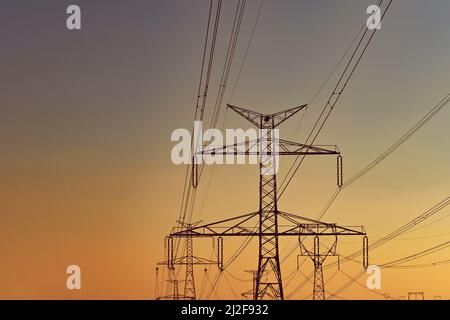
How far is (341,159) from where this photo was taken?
→ 46.2 meters

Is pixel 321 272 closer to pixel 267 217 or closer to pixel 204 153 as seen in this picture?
pixel 267 217
